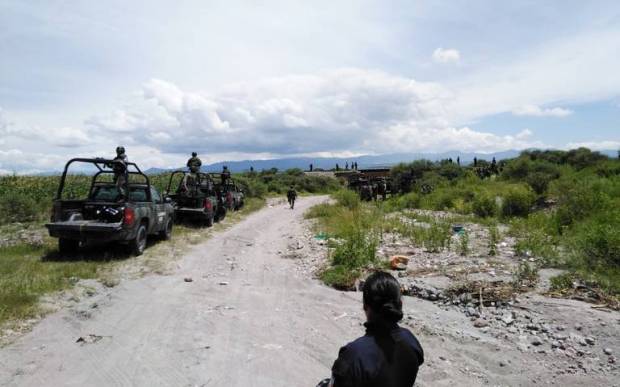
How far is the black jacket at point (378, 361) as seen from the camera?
2.27 meters

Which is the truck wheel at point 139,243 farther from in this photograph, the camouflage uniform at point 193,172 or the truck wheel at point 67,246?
the camouflage uniform at point 193,172

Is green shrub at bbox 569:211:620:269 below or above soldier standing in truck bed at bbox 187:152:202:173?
below

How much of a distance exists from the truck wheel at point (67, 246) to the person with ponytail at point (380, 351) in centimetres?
895

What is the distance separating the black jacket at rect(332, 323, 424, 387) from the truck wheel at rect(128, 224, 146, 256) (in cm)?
853

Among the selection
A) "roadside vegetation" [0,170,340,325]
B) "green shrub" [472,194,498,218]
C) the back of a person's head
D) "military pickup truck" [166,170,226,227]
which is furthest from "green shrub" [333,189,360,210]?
the back of a person's head

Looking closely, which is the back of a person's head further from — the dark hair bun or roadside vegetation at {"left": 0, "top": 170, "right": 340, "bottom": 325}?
roadside vegetation at {"left": 0, "top": 170, "right": 340, "bottom": 325}

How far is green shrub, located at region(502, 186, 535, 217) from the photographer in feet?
60.1

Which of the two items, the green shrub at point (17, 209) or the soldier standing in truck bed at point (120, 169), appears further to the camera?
the green shrub at point (17, 209)

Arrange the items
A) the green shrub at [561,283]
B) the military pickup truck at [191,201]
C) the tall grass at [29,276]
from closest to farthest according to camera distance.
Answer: the tall grass at [29,276]
the green shrub at [561,283]
the military pickup truck at [191,201]

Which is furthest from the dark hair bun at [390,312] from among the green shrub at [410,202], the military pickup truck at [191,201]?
the green shrub at [410,202]

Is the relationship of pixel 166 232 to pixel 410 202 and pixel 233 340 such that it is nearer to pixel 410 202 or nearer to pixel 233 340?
pixel 233 340

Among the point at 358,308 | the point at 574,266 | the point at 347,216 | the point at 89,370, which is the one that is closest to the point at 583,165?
the point at 347,216

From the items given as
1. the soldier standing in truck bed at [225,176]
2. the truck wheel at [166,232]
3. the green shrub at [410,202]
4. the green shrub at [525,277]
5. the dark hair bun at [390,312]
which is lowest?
the green shrub at [410,202]

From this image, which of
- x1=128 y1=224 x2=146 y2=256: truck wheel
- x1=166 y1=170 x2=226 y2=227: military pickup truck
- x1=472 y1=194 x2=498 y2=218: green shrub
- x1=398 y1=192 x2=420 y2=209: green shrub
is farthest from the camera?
x1=398 y1=192 x2=420 y2=209: green shrub
